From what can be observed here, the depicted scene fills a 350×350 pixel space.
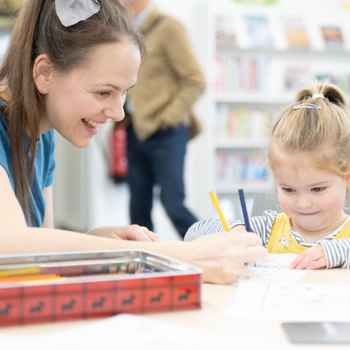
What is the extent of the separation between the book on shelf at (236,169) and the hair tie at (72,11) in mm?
2845

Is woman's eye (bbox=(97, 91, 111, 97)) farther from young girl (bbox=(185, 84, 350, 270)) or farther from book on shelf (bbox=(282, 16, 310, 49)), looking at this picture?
book on shelf (bbox=(282, 16, 310, 49))

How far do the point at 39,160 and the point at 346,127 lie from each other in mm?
773

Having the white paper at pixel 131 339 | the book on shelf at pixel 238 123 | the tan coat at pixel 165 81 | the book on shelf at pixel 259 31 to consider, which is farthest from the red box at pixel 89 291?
the book on shelf at pixel 259 31

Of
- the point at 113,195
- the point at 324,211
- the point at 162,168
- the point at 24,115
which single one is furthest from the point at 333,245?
the point at 113,195

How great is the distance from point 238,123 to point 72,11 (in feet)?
9.42

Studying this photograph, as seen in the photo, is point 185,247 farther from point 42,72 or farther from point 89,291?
point 42,72

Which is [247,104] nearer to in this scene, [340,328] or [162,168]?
[162,168]

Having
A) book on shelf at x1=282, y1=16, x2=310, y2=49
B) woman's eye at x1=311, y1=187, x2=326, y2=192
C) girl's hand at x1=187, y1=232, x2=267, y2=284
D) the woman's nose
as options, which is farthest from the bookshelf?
girl's hand at x1=187, y1=232, x2=267, y2=284

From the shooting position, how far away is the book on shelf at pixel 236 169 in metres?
3.86

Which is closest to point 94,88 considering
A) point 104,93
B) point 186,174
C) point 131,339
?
point 104,93

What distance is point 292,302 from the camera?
67cm

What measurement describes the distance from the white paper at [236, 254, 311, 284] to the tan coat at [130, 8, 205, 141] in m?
1.72

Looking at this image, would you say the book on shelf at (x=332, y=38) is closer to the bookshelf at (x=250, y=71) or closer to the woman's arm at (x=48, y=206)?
the bookshelf at (x=250, y=71)

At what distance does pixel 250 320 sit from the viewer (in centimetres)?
60
